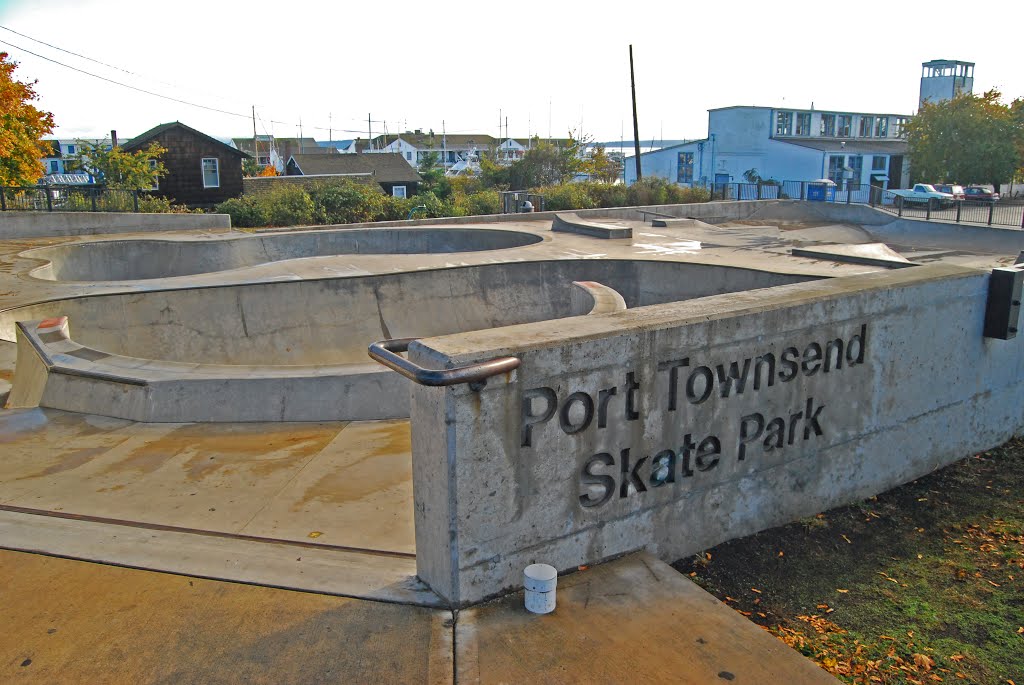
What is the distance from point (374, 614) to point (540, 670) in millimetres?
865

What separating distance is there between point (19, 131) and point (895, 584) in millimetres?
28622

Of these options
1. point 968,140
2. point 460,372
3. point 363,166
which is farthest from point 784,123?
point 460,372

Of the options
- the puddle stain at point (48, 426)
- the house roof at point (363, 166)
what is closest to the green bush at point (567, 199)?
the puddle stain at point (48, 426)

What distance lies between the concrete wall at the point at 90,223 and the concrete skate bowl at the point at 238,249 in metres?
3.18

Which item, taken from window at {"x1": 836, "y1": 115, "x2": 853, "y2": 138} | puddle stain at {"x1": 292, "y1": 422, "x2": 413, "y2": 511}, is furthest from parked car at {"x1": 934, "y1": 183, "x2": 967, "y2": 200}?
puddle stain at {"x1": 292, "y1": 422, "x2": 413, "y2": 511}

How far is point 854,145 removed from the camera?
5322 cm

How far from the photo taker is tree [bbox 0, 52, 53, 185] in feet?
78.9

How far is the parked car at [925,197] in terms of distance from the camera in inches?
1258

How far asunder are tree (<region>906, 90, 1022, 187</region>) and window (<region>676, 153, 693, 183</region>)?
19.2 m

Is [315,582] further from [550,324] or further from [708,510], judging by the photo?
[708,510]

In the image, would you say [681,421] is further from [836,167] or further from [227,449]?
[836,167]

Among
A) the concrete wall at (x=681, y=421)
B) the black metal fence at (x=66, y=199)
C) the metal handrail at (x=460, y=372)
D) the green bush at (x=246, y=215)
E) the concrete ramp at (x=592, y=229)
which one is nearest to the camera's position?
the metal handrail at (x=460, y=372)

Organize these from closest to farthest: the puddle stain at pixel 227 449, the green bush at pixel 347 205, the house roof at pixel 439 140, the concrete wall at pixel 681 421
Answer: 1. the concrete wall at pixel 681 421
2. the puddle stain at pixel 227 449
3. the green bush at pixel 347 205
4. the house roof at pixel 439 140

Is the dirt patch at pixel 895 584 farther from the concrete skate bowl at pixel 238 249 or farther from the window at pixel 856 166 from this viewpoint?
the window at pixel 856 166
